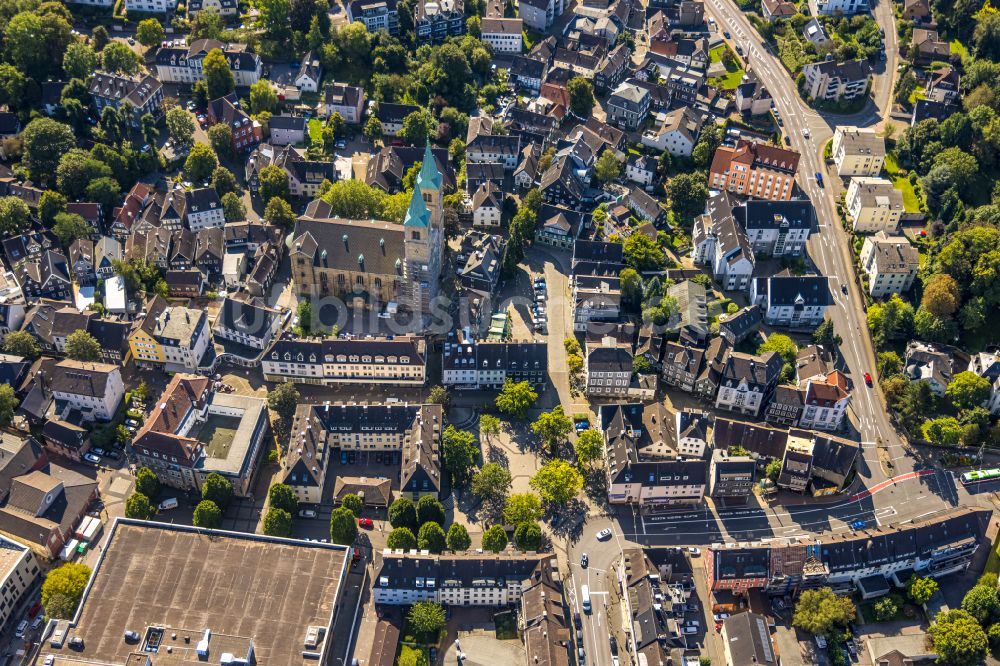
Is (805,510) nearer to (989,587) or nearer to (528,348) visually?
(989,587)

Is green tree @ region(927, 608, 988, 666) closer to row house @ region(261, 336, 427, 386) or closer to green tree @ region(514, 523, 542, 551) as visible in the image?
green tree @ region(514, 523, 542, 551)

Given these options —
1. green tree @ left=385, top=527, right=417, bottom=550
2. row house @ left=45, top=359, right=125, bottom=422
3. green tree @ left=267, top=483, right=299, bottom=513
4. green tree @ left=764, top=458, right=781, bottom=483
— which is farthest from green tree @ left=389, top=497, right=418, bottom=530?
green tree @ left=764, top=458, right=781, bottom=483

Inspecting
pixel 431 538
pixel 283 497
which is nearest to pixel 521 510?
pixel 431 538

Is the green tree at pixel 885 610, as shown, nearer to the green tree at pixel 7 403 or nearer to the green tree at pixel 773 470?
the green tree at pixel 773 470

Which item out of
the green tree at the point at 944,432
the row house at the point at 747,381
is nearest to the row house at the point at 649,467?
the row house at the point at 747,381

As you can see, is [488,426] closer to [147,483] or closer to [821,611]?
[147,483]

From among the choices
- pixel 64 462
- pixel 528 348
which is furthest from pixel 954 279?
pixel 64 462
